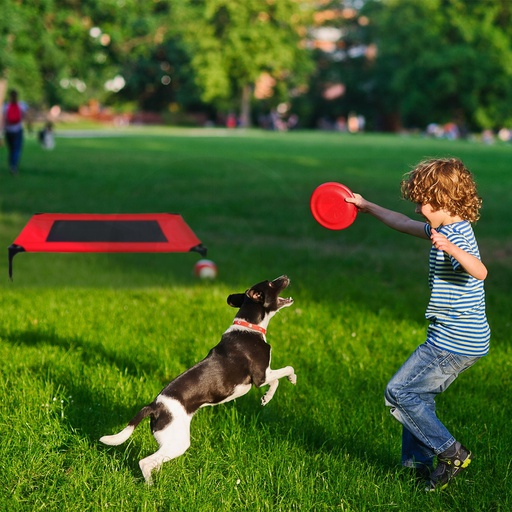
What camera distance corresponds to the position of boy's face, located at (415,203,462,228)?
3533 mm

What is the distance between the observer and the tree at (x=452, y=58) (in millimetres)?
67812

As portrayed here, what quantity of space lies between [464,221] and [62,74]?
25.4 metres

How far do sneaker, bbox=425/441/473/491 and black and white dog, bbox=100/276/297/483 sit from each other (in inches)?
32.7

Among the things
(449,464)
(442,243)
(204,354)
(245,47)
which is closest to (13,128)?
(204,354)

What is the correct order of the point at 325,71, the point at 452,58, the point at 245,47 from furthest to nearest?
the point at 325,71
the point at 245,47
the point at 452,58

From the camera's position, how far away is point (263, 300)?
3.47 m

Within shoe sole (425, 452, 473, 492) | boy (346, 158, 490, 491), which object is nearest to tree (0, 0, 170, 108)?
boy (346, 158, 490, 491)

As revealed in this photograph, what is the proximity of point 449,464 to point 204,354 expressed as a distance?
7.53 feet

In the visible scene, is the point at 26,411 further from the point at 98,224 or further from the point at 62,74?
the point at 62,74

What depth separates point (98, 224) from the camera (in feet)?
16.4

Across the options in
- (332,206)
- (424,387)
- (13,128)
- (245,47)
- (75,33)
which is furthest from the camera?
(245,47)

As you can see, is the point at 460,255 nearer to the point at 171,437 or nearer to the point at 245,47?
the point at 171,437

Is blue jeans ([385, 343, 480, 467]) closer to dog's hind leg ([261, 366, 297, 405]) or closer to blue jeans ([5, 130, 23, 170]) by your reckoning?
dog's hind leg ([261, 366, 297, 405])

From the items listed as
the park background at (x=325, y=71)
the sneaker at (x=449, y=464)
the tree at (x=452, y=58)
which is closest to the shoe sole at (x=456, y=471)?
the sneaker at (x=449, y=464)
